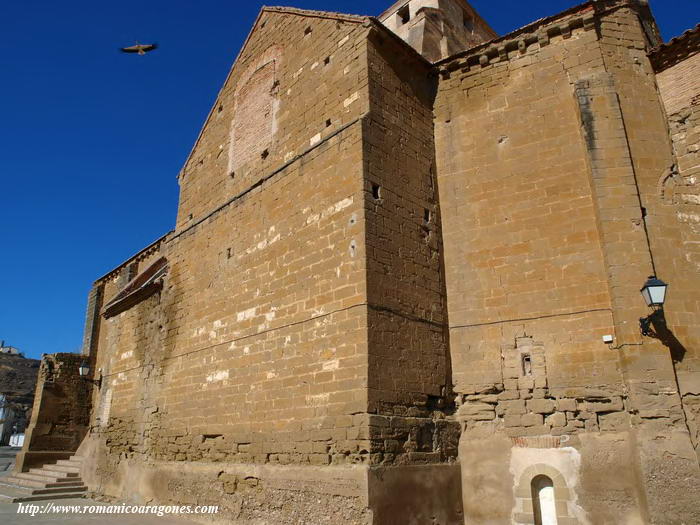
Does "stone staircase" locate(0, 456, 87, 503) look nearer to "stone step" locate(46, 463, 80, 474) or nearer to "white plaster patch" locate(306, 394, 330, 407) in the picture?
"stone step" locate(46, 463, 80, 474)

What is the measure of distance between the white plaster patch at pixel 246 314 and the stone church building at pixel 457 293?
0.20 feet

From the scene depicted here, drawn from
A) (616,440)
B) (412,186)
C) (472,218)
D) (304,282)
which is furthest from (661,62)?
(304,282)

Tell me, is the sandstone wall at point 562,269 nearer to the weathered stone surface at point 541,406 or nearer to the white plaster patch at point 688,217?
the weathered stone surface at point 541,406

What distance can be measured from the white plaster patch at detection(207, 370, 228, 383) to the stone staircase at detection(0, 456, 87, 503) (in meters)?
5.83

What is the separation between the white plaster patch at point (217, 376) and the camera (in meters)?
9.42

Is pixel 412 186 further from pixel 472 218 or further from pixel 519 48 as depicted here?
pixel 519 48

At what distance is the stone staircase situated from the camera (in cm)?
1281

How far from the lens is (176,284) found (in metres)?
12.0

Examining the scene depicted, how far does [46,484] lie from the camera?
1359 cm

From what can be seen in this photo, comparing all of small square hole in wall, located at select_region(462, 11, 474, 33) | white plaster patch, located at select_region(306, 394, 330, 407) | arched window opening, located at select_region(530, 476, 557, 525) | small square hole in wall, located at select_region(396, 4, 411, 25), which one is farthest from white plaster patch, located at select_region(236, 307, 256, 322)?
small square hole in wall, located at select_region(462, 11, 474, 33)

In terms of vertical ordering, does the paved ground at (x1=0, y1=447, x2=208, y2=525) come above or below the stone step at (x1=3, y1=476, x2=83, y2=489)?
below

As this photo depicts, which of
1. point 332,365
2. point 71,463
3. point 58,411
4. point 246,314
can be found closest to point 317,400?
point 332,365

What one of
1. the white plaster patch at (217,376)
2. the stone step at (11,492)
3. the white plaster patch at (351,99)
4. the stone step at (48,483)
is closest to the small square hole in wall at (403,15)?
the white plaster patch at (351,99)

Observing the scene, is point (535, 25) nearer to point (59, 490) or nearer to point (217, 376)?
point (217, 376)
